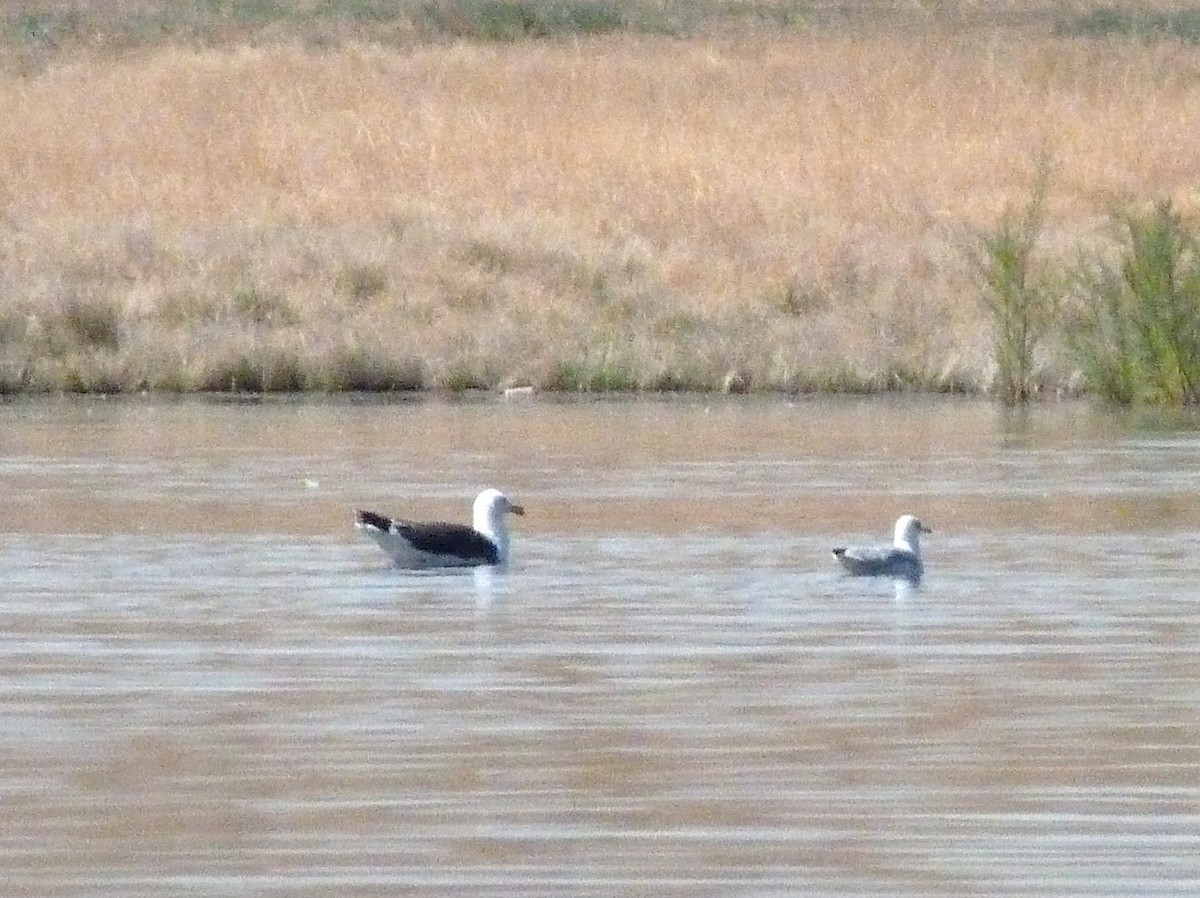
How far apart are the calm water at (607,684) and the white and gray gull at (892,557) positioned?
11 cm

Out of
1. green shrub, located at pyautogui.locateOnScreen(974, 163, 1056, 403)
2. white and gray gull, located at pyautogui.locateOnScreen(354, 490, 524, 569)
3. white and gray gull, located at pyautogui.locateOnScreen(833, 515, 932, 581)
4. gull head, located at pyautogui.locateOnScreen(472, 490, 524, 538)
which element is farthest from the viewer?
green shrub, located at pyautogui.locateOnScreen(974, 163, 1056, 403)

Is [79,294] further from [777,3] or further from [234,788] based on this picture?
[777,3]

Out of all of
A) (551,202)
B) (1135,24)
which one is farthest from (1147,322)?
(1135,24)

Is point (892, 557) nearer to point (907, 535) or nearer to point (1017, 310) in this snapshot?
point (907, 535)

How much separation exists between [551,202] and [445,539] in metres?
21.9

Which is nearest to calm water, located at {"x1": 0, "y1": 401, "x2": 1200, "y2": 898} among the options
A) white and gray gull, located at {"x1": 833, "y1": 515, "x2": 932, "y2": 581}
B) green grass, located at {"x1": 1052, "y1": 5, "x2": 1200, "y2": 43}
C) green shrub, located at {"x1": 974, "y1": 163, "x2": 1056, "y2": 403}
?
white and gray gull, located at {"x1": 833, "y1": 515, "x2": 932, "y2": 581}

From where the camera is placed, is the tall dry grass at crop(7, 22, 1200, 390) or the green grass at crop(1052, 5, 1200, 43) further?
the green grass at crop(1052, 5, 1200, 43)

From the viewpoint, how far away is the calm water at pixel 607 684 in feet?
26.0

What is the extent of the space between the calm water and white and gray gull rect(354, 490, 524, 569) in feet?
0.62

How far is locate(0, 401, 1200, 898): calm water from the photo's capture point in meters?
7.94

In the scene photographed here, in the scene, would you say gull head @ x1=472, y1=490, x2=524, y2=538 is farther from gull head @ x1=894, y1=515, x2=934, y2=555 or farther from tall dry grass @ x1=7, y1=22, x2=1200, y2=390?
tall dry grass @ x1=7, y1=22, x2=1200, y2=390

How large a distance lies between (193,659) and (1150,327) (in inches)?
608

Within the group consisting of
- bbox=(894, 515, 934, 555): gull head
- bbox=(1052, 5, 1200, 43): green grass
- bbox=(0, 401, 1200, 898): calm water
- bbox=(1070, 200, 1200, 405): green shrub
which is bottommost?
bbox=(0, 401, 1200, 898): calm water

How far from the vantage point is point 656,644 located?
1201cm
